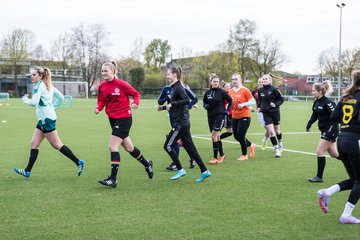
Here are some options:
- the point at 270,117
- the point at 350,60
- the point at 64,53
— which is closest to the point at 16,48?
the point at 64,53

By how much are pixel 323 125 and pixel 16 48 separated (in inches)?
2994

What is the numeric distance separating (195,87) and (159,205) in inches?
2819

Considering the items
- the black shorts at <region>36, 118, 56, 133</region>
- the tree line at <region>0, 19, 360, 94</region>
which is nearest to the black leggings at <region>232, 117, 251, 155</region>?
the black shorts at <region>36, 118, 56, 133</region>

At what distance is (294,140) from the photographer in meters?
15.6

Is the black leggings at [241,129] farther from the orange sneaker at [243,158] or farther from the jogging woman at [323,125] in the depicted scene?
the jogging woman at [323,125]

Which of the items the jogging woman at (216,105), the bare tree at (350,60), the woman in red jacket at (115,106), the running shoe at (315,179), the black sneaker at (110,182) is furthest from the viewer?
the bare tree at (350,60)

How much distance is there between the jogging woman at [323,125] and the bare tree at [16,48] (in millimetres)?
74874

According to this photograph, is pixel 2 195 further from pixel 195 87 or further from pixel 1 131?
pixel 195 87

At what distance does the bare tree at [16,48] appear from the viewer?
77.0 metres

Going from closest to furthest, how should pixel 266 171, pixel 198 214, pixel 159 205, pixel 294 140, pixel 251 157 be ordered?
1. pixel 198 214
2. pixel 159 205
3. pixel 266 171
4. pixel 251 157
5. pixel 294 140

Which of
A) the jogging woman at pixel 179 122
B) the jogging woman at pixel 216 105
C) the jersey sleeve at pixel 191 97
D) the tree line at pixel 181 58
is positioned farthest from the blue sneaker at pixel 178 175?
the tree line at pixel 181 58

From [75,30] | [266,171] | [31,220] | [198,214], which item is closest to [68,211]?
[31,220]

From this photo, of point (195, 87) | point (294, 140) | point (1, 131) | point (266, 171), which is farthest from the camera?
point (195, 87)

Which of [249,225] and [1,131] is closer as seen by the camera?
[249,225]
